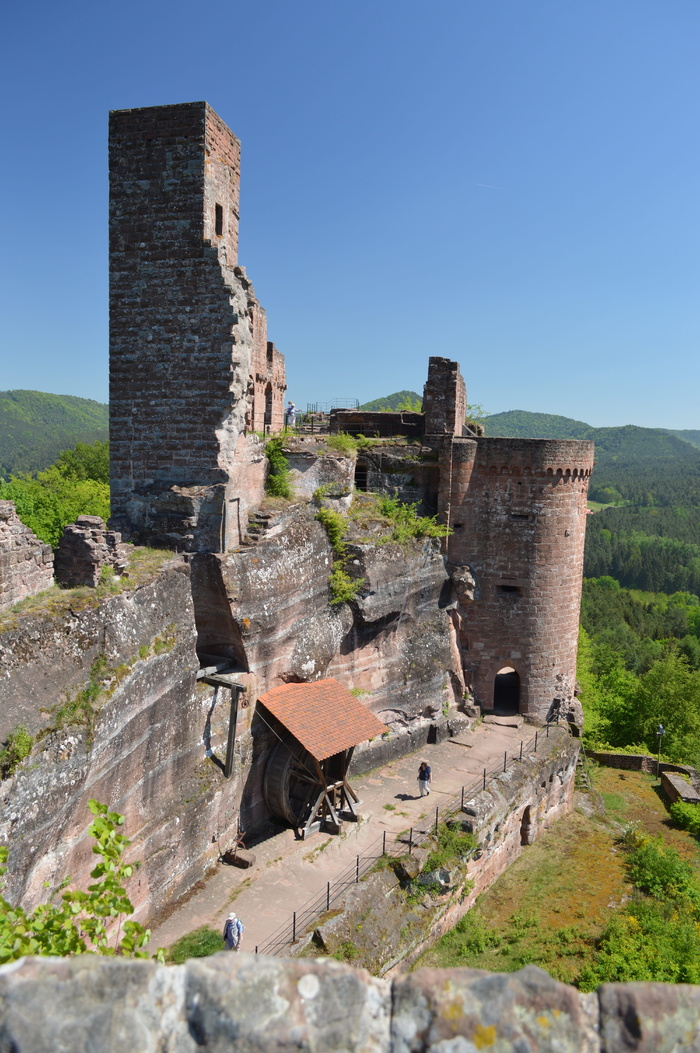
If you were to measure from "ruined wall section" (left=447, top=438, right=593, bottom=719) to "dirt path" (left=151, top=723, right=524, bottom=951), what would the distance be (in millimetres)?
2615

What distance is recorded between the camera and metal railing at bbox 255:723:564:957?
11.0m

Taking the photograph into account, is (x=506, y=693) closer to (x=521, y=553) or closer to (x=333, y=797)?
(x=521, y=553)

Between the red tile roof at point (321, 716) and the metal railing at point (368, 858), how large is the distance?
206 cm

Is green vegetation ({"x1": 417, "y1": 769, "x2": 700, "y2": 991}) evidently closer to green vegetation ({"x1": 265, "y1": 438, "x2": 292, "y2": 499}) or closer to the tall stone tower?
the tall stone tower

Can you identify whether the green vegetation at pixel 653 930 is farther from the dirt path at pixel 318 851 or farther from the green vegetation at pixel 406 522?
the green vegetation at pixel 406 522

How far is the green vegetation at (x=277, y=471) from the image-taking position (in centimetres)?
1568

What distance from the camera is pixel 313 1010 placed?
249cm

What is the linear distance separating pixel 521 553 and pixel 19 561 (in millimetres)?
14003

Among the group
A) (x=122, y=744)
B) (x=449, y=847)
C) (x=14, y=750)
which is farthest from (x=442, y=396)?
(x=14, y=750)

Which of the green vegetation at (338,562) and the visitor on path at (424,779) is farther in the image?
the green vegetation at (338,562)

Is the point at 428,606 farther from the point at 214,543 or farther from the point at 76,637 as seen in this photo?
the point at 76,637

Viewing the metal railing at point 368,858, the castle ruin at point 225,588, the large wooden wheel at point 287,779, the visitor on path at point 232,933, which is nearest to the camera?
the castle ruin at point 225,588

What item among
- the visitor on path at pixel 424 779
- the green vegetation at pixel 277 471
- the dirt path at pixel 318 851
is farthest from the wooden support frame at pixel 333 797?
the green vegetation at pixel 277 471

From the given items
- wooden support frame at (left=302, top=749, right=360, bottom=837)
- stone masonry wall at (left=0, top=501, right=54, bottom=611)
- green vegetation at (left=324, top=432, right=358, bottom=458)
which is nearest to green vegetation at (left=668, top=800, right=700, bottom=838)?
wooden support frame at (left=302, top=749, right=360, bottom=837)
